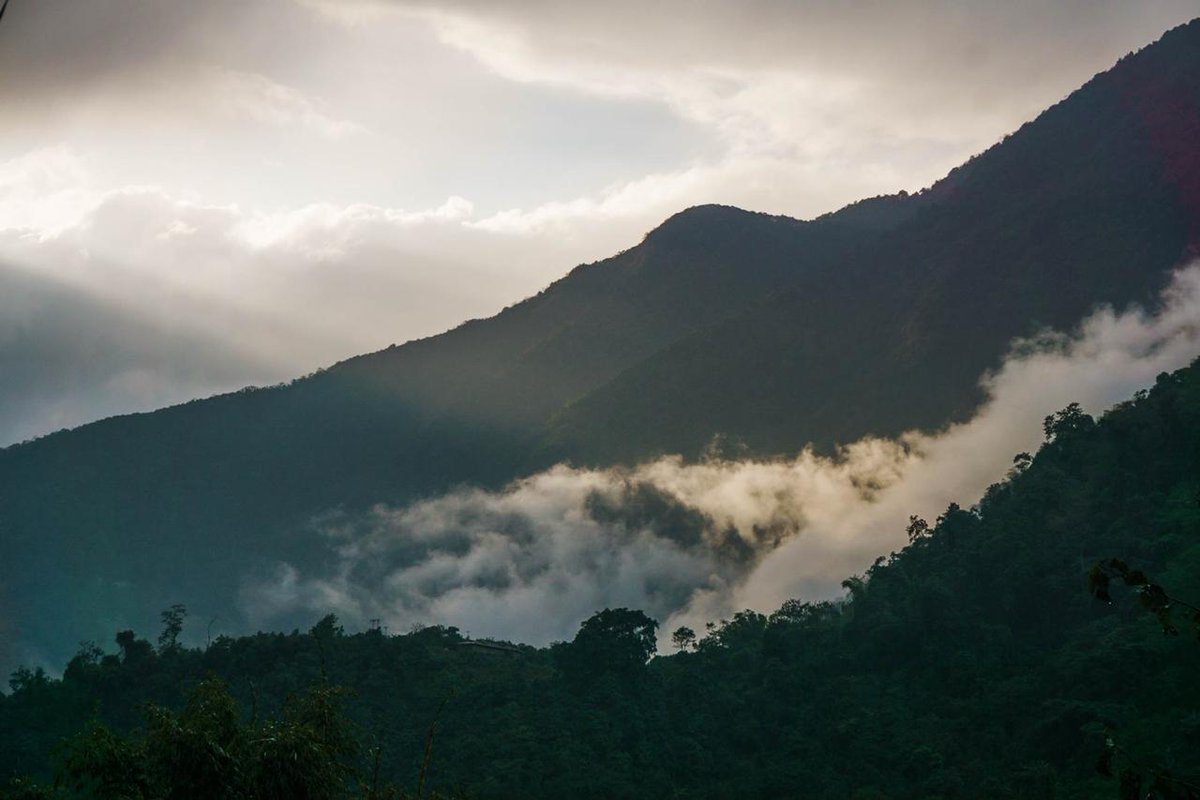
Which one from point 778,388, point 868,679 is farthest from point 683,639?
point 778,388

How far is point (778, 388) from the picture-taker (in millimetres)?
171125

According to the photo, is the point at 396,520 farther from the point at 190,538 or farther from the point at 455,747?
the point at 455,747

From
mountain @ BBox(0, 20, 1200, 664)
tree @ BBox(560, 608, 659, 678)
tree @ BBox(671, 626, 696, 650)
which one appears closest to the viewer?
tree @ BBox(560, 608, 659, 678)

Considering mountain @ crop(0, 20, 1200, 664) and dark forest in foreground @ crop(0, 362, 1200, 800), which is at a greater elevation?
mountain @ crop(0, 20, 1200, 664)

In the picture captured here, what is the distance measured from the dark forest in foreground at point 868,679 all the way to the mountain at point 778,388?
219 ft

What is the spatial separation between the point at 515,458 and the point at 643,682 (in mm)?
108274

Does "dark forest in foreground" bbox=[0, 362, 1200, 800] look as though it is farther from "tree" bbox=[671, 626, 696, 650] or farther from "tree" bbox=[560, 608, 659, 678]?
"tree" bbox=[671, 626, 696, 650]

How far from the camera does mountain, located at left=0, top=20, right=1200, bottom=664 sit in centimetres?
15675

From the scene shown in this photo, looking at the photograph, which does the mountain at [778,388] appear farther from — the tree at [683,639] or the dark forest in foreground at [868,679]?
the tree at [683,639]

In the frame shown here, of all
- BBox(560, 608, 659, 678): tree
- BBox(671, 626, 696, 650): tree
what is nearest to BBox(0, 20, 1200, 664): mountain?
BBox(671, 626, 696, 650): tree

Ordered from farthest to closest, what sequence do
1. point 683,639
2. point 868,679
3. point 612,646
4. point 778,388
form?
point 778,388, point 683,639, point 612,646, point 868,679

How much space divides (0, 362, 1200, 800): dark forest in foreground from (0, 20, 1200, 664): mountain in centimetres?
6675

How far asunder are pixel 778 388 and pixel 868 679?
Result: 100171 millimetres

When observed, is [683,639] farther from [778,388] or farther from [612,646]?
[778,388]
